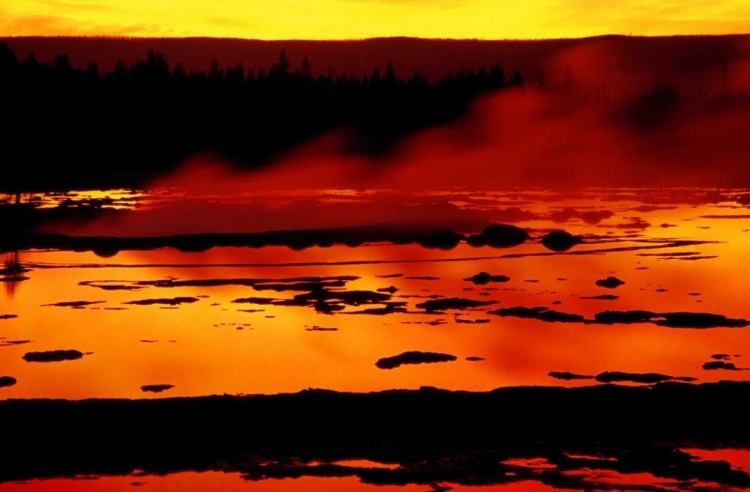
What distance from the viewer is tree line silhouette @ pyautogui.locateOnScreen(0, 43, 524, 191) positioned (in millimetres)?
105125

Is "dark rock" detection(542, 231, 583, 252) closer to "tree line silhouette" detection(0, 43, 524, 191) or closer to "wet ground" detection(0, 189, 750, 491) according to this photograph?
"wet ground" detection(0, 189, 750, 491)

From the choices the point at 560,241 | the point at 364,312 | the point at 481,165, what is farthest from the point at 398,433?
the point at 481,165

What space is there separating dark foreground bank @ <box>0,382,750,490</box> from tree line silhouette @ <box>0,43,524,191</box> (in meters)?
71.7

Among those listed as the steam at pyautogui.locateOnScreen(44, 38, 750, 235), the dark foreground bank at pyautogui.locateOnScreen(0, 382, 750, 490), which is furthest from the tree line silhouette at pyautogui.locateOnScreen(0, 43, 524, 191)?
the dark foreground bank at pyautogui.locateOnScreen(0, 382, 750, 490)

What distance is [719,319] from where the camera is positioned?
74.2ft

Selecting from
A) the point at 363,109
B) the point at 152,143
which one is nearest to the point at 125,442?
the point at 152,143

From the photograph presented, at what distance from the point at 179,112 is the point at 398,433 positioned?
11161 centimetres

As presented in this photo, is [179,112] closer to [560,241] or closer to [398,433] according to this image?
[560,241]

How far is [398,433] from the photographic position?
1380 centimetres

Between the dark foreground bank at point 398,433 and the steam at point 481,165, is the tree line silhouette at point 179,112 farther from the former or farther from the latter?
the dark foreground bank at point 398,433

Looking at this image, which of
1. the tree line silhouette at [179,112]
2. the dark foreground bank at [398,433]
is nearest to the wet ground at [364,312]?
the dark foreground bank at [398,433]

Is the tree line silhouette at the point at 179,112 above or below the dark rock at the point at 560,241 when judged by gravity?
above

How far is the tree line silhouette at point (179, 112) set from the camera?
105125mm

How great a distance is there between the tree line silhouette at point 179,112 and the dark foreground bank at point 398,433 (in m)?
71.7
